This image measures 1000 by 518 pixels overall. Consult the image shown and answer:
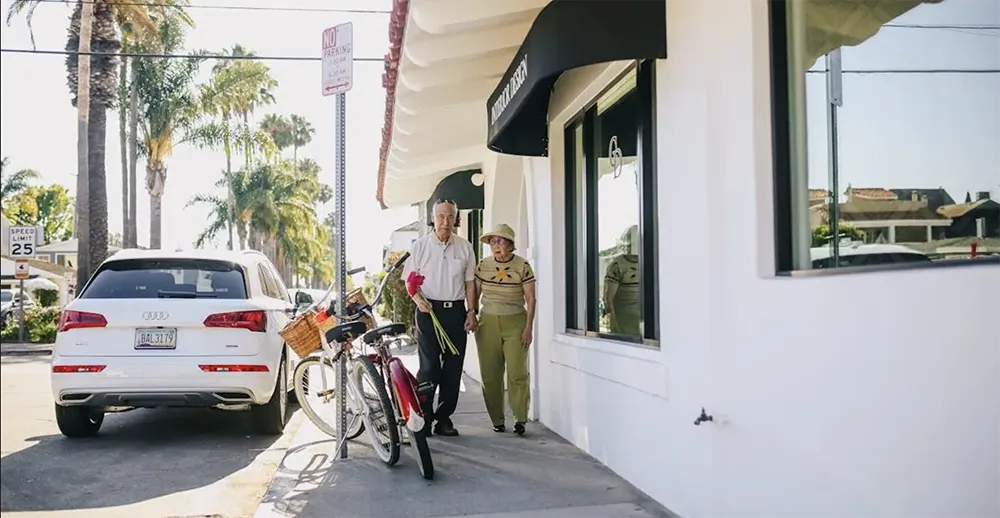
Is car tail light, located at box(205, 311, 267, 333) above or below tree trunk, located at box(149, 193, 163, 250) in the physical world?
below

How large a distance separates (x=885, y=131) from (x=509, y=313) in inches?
133

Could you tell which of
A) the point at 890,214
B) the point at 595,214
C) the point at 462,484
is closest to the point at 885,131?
the point at 890,214

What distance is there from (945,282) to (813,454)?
0.97 meters

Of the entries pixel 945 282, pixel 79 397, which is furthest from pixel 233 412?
pixel 945 282

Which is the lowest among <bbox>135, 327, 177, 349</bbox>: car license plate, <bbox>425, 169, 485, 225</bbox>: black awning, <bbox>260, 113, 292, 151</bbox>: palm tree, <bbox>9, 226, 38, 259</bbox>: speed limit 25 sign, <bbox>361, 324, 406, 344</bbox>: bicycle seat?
<bbox>135, 327, 177, 349</bbox>: car license plate

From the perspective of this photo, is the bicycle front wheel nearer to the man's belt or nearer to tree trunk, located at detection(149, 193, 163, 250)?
the man's belt

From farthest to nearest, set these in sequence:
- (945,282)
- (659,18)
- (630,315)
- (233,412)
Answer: (233,412)
(630,315)
(659,18)
(945,282)

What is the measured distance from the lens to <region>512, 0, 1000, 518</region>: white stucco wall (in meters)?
2.80

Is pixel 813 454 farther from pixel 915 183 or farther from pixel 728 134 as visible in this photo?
pixel 915 183

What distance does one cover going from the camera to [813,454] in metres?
3.46

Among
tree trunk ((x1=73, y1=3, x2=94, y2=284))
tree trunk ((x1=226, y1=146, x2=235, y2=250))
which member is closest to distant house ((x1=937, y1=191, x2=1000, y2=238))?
tree trunk ((x1=73, y1=3, x2=94, y2=284))

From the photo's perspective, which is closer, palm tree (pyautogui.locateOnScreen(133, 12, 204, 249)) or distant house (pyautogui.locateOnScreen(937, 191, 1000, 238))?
distant house (pyautogui.locateOnScreen(937, 191, 1000, 238))

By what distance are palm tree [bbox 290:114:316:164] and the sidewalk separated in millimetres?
68781

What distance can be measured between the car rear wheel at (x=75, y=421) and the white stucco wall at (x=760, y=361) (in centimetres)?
453
